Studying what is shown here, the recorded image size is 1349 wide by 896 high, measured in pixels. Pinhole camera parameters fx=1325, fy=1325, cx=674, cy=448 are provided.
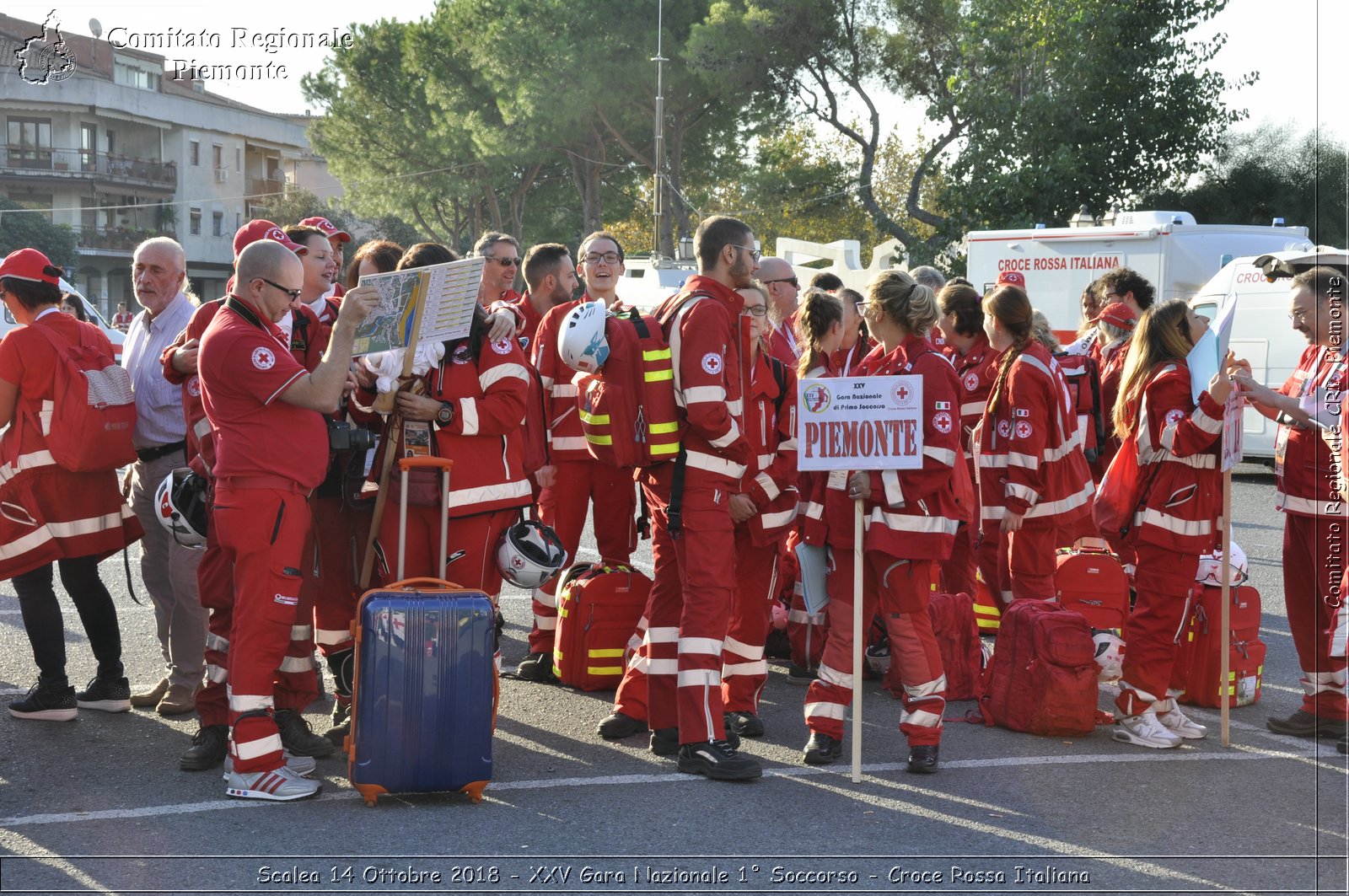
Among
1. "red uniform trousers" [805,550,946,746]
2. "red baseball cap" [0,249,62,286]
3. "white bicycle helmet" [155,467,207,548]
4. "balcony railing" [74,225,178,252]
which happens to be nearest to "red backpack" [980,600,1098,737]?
"red uniform trousers" [805,550,946,746]

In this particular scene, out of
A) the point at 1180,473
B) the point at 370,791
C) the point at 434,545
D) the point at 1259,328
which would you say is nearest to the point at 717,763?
the point at 370,791

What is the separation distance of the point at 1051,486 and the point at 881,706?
1.59 m

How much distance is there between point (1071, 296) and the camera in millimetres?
19172

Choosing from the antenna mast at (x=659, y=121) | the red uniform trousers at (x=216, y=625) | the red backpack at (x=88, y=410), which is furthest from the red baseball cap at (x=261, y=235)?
the antenna mast at (x=659, y=121)

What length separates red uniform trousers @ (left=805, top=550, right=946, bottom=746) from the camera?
5.62 m

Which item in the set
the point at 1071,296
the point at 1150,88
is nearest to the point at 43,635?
the point at 1071,296

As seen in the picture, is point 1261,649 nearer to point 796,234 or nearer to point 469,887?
point 469,887

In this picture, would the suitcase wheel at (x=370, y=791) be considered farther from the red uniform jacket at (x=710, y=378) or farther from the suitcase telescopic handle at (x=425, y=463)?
the red uniform jacket at (x=710, y=378)

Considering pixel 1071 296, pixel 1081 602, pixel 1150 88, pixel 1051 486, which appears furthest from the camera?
pixel 1150 88

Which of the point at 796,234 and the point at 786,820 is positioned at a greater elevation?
the point at 796,234

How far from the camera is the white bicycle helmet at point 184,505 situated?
5.58 m

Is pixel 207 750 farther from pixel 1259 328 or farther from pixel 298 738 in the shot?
pixel 1259 328

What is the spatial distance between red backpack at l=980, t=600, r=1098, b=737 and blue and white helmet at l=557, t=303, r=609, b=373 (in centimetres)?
245

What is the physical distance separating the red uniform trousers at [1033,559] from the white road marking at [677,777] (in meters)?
1.36
